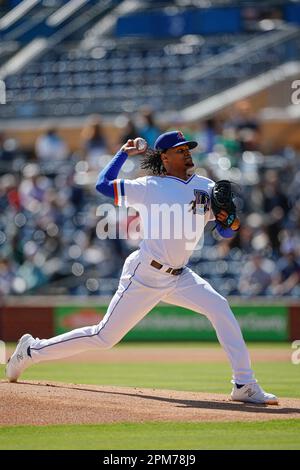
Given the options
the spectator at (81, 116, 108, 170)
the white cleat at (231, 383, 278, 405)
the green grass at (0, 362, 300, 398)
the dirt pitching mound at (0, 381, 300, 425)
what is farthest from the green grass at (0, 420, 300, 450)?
the spectator at (81, 116, 108, 170)

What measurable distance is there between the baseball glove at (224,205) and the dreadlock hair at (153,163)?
535mm

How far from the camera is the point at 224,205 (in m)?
8.52

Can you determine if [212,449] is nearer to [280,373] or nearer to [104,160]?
[280,373]

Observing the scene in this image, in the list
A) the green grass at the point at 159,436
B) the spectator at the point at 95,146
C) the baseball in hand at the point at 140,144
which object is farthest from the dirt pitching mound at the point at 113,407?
the spectator at the point at 95,146

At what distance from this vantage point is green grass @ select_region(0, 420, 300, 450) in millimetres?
6805

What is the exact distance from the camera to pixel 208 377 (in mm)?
12055

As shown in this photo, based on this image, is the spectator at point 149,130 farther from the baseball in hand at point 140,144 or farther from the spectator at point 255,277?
the baseball in hand at point 140,144

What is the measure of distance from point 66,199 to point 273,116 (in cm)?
442

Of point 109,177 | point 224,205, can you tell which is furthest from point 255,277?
point 109,177


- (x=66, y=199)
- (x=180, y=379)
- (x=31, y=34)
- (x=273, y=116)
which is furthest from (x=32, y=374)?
(x=31, y=34)

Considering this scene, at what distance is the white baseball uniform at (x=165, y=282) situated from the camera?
844cm

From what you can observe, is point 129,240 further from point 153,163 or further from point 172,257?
point 172,257

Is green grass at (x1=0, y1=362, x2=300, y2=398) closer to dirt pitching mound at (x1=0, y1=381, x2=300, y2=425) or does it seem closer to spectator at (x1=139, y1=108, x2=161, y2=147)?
dirt pitching mound at (x1=0, y1=381, x2=300, y2=425)

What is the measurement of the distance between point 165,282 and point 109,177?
910 millimetres
